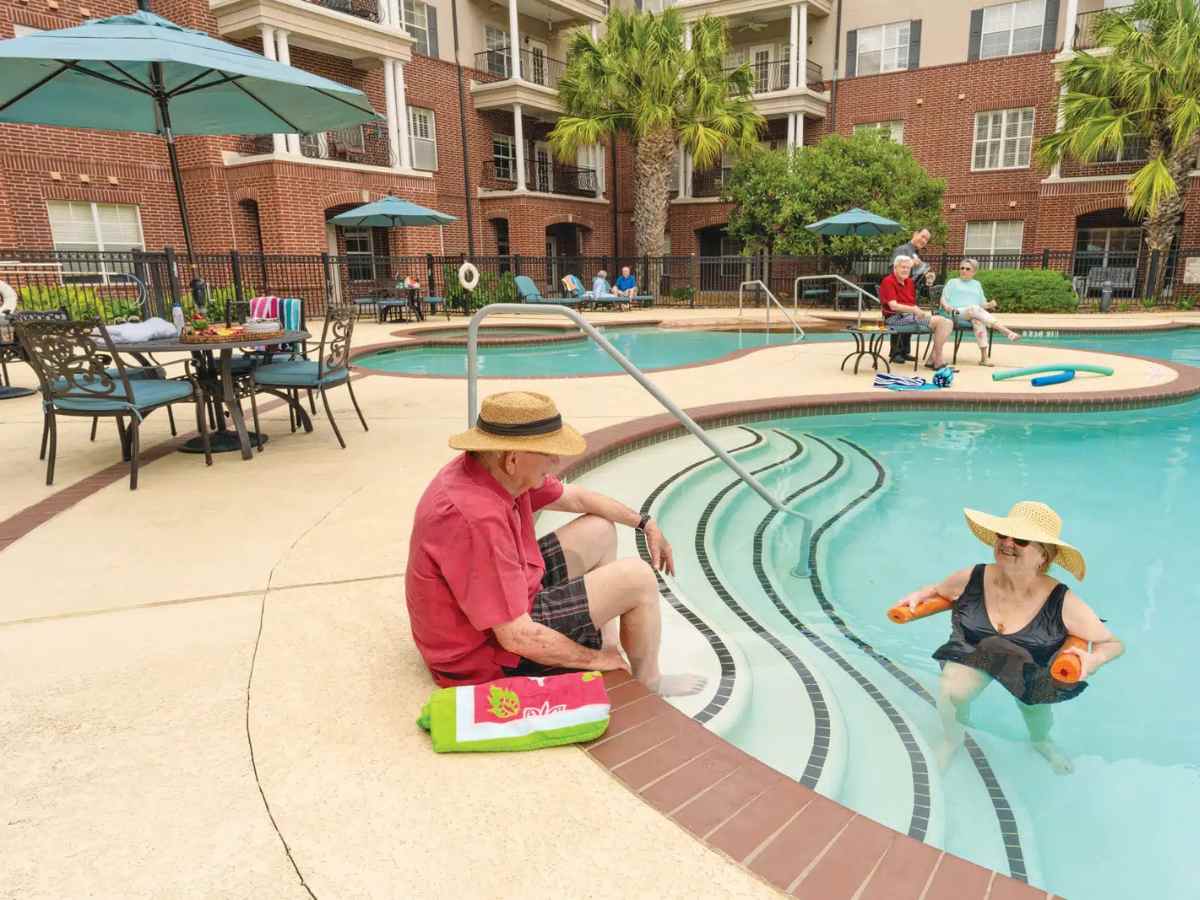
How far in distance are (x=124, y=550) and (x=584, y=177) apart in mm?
26166

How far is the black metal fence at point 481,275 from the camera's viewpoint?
14.7m

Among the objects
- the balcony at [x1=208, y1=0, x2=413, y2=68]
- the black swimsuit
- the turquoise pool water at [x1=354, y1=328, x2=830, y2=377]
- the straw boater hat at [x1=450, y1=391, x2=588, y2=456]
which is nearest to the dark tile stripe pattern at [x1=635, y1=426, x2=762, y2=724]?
the black swimsuit

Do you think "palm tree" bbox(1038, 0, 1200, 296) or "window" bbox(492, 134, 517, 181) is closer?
"palm tree" bbox(1038, 0, 1200, 296)

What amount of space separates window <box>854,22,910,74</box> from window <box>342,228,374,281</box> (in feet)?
53.9

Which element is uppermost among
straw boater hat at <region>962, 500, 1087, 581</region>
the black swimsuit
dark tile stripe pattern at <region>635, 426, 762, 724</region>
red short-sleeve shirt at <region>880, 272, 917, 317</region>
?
red short-sleeve shirt at <region>880, 272, 917, 317</region>

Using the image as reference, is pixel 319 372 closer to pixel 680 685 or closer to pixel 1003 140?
pixel 680 685

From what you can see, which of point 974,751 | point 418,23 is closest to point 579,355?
point 974,751

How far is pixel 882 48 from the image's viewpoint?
2467 centimetres

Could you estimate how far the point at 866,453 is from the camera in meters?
6.46

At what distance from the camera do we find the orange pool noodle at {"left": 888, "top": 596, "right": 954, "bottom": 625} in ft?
9.48

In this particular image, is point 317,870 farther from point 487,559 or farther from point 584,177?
point 584,177

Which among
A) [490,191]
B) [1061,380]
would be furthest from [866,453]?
[490,191]

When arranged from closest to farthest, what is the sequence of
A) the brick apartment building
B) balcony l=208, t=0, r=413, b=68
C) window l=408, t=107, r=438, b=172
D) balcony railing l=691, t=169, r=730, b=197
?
balcony l=208, t=0, r=413, b=68 → the brick apartment building → window l=408, t=107, r=438, b=172 → balcony railing l=691, t=169, r=730, b=197

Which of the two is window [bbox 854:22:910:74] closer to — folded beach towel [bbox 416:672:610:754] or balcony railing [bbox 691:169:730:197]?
balcony railing [bbox 691:169:730:197]
